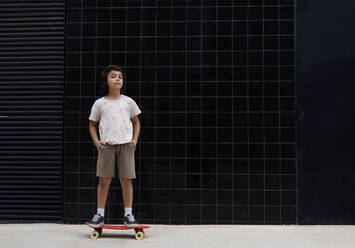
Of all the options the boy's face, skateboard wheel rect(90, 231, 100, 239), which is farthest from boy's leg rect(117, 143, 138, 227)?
the boy's face

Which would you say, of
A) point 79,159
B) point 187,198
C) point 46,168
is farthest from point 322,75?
point 46,168

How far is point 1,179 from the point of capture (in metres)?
6.11

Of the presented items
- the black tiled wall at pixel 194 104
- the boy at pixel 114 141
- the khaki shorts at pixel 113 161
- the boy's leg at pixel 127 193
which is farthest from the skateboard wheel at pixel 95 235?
the black tiled wall at pixel 194 104

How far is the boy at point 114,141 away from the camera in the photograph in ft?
16.3

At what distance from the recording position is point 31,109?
614cm

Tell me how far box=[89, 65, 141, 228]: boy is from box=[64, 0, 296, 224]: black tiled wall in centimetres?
93

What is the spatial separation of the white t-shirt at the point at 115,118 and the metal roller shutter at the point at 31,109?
130 centimetres

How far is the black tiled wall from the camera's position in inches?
231

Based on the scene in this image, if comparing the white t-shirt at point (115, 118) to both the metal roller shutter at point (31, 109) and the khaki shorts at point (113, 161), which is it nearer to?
the khaki shorts at point (113, 161)

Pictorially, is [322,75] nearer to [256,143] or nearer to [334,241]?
[256,143]

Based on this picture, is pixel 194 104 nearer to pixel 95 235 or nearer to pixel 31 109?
pixel 95 235

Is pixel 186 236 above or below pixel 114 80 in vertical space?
below

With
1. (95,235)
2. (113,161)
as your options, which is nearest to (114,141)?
(113,161)

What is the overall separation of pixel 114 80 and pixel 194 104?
4.62ft
